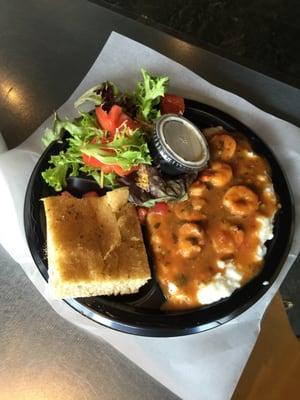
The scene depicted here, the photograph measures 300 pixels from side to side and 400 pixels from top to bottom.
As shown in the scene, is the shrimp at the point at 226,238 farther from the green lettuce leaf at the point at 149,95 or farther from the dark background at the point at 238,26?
the dark background at the point at 238,26

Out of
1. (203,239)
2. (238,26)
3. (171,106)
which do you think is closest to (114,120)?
(171,106)

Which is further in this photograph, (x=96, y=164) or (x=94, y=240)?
(x=96, y=164)

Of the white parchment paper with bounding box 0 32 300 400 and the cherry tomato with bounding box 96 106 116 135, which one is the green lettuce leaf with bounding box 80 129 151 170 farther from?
the white parchment paper with bounding box 0 32 300 400

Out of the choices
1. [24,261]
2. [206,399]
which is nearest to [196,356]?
[206,399]

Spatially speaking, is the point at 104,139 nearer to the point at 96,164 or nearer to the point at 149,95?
the point at 96,164

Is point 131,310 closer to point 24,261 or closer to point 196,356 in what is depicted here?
point 196,356

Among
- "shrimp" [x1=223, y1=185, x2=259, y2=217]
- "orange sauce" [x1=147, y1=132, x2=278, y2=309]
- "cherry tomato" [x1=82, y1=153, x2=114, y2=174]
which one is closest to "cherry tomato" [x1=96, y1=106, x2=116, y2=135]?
"cherry tomato" [x1=82, y1=153, x2=114, y2=174]

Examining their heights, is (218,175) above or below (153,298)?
above
